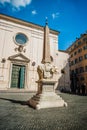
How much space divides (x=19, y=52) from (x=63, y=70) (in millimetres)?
9357

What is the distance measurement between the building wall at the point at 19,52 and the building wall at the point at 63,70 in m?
1.31

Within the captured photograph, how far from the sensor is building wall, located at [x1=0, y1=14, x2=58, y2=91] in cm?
1630

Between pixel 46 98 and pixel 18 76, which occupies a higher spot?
pixel 18 76

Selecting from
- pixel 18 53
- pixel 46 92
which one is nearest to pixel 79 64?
pixel 18 53

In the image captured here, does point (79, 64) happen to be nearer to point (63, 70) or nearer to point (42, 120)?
point (63, 70)

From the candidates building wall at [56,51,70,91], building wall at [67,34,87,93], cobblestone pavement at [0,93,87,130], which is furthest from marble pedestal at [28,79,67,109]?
building wall at [67,34,87,93]

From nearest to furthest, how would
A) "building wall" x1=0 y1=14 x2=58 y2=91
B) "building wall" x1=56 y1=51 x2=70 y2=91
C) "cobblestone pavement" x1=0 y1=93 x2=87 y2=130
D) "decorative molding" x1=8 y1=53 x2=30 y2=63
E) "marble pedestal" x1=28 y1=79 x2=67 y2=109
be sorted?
"cobblestone pavement" x1=0 y1=93 x2=87 y2=130, "marble pedestal" x1=28 y1=79 x2=67 y2=109, "building wall" x1=0 y1=14 x2=58 y2=91, "decorative molding" x1=8 y1=53 x2=30 y2=63, "building wall" x1=56 y1=51 x2=70 y2=91

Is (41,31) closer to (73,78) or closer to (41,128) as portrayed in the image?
(73,78)

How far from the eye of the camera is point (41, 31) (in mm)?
20984

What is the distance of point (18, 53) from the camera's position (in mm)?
17703

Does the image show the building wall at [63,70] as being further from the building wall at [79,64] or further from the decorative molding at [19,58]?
the building wall at [79,64]

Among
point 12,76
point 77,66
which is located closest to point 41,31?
point 12,76

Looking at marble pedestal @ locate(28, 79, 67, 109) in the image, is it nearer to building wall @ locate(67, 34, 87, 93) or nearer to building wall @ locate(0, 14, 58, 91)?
building wall @ locate(0, 14, 58, 91)

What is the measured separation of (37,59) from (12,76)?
5468 millimetres
